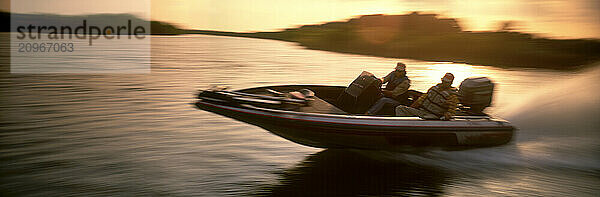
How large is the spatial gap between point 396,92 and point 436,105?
74 centimetres

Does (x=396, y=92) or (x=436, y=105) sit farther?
(x=396, y=92)

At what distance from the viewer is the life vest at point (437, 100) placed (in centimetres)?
682

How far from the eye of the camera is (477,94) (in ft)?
24.7

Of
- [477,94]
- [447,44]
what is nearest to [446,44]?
[447,44]

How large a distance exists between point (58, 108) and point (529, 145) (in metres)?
9.12

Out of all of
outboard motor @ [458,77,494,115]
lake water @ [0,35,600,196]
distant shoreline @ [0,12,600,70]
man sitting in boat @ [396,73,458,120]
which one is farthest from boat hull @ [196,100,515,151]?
distant shoreline @ [0,12,600,70]

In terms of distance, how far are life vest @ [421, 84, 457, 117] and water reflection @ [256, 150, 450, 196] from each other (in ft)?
2.94

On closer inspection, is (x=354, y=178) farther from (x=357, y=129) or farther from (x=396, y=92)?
(x=396, y=92)

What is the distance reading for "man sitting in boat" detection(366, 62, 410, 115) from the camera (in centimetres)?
736

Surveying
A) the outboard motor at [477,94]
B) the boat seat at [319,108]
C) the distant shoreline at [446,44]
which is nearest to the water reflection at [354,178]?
the boat seat at [319,108]

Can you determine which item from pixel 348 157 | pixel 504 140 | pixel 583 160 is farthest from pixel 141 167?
pixel 583 160

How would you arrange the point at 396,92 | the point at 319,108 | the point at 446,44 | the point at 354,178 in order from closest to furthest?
the point at 354,178, the point at 319,108, the point at 396,92, the point at 446,44

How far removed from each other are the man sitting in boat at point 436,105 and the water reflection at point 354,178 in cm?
83

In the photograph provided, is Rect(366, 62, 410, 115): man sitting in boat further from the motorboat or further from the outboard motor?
the outboard motor
